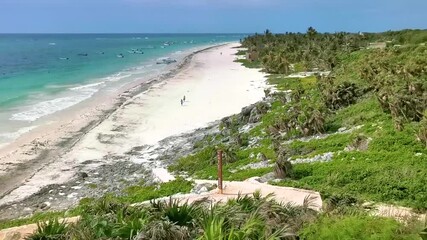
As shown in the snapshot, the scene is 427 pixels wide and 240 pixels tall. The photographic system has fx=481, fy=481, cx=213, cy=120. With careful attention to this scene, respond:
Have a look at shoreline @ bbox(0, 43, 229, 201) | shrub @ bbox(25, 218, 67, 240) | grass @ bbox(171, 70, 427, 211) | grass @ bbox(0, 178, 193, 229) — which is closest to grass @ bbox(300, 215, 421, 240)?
grass @ bbox(171, 70, 427, 211)

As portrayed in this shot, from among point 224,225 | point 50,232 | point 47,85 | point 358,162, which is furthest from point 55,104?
point 224,225

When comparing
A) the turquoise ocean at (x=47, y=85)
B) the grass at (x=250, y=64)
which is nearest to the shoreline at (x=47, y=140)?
the turquoise ocean at (x=47, y=85)

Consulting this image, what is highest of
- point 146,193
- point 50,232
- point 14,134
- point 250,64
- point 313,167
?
point 50,232

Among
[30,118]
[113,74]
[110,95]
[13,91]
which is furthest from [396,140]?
[113,74]

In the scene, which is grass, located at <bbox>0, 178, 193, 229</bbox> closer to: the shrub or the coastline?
the coastline

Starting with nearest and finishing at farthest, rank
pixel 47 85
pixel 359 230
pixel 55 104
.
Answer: pixel 359 230 < pixel 55 104 < pixel 47 85

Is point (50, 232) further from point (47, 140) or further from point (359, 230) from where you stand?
point (47, 140)

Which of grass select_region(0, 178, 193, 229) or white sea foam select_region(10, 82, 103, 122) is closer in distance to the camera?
grass select_region(0, 178, 193, 229)

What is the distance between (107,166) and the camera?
29453 mm

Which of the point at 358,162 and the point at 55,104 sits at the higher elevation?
the point at 358,162

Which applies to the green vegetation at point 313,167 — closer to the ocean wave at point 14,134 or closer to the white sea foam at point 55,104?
the ocean wave at point 14,134

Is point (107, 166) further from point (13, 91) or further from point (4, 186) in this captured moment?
point (13, 91)

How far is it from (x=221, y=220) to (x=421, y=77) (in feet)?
87.5

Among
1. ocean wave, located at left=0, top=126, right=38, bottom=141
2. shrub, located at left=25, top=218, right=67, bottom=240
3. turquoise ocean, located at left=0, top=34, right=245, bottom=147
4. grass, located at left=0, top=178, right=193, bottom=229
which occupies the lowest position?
turquoise ocean, located at left=0, top=34, right=245, bottom=147
